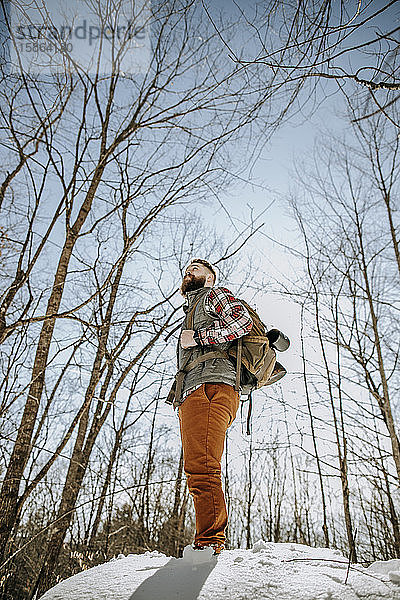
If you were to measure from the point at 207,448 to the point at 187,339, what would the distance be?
60cm

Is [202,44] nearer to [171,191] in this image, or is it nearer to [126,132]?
[126,132]

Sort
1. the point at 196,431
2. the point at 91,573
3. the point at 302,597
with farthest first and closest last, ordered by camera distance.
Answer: the point at 196,431 < the point at 91,573 < the point at 302,597

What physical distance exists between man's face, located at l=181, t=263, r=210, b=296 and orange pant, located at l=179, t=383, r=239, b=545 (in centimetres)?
75

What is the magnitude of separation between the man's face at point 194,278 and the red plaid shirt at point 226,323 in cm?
34

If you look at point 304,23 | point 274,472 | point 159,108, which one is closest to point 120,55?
point 159,108

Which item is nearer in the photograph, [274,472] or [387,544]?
[387,544]

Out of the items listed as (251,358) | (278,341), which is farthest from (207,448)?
(278,341)

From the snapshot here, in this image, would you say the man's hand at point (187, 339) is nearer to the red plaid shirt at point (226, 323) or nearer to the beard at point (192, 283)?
the red plaid shirt at point (226, 323)

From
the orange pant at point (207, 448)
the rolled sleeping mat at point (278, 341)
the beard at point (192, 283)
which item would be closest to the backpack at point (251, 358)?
the rolled sleeping mat at point (278, 341)

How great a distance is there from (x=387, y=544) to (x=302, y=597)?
20.7 ft

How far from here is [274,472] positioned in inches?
315

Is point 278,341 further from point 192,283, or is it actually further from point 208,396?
point 192,283

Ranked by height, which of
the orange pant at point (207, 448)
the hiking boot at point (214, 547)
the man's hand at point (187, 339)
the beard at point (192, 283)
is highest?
the beard at point (192, 283)

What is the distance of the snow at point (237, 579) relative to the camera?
1470 millimetres
